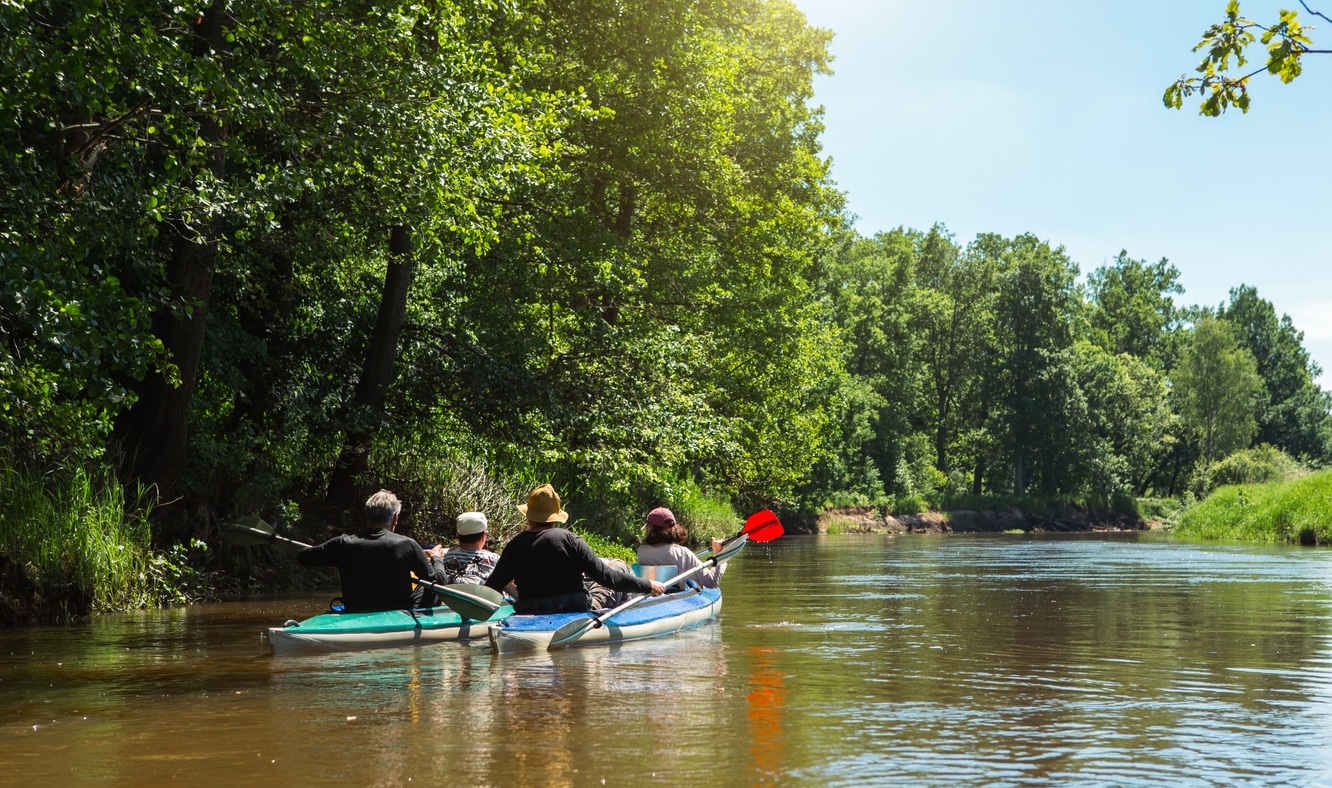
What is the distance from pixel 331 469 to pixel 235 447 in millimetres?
3312

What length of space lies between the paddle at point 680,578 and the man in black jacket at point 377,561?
117 cm

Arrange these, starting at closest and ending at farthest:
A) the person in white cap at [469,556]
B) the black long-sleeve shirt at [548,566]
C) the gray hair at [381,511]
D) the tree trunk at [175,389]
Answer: the gray hair at [381,511], the black long-sleeve shirt at [548,566], the person in white cap at [469,556], the tree trunk at [175,389]

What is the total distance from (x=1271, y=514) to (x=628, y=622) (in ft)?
88.8

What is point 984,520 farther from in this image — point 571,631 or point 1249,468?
point 571,631

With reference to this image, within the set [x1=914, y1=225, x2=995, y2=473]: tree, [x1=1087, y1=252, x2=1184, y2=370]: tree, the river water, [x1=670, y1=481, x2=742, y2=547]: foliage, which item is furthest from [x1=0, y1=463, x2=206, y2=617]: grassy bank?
[x1=1087, y1=252, x2=1184, y2=370]: tree

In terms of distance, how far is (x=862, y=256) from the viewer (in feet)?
208

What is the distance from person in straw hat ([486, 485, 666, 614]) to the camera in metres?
9.76

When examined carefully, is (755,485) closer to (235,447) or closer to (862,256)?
(235,447)

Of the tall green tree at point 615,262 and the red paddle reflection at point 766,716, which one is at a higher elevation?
the tall green tree at point 615,262

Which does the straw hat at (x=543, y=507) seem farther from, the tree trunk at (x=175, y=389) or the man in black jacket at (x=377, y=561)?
the tree trunk at (x=175, y=389)

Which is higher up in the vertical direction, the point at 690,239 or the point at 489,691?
the point at 690,239

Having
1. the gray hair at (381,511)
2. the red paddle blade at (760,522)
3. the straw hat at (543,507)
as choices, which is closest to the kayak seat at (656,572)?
the straw hat at (543,507)

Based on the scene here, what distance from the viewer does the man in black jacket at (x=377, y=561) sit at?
9531 mm

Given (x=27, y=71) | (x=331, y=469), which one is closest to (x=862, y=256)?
(x=331, y=469)
